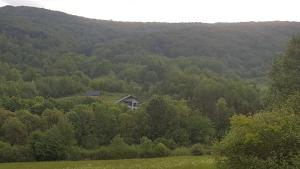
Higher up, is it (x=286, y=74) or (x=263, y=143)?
(x=286, y=74)

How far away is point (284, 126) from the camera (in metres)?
30.7

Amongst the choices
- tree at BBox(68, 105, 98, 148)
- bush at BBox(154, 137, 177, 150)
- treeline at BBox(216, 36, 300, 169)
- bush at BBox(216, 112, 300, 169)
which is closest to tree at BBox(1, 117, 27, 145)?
tree at BBox(68, 105, 98, 148)

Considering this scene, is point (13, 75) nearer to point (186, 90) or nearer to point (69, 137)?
point (186, 90)

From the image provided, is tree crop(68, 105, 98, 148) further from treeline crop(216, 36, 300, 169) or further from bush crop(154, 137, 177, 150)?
treeline crop(216, 36, 300, 169)

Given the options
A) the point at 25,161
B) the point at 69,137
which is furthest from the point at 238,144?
the point at 69,137

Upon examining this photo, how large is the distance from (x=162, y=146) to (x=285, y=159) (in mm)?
46395

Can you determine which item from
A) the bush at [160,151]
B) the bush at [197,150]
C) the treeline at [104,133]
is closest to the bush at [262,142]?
the treeline at [104,133]

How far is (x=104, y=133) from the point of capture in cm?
8744

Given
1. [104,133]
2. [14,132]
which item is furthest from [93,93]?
[14,132]

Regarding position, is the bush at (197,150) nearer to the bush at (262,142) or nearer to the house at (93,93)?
the bush at (262,142)

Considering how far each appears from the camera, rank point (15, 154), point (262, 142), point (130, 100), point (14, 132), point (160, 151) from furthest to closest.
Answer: point (130, 100) → point (14, 132) → point (160, 151) → point (15, 154) → point (262, 142)

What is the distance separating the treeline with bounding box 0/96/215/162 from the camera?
68875 millimetres

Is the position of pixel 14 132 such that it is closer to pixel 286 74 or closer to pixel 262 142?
pixel 286 74

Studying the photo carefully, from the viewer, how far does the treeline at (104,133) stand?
68875 mm
